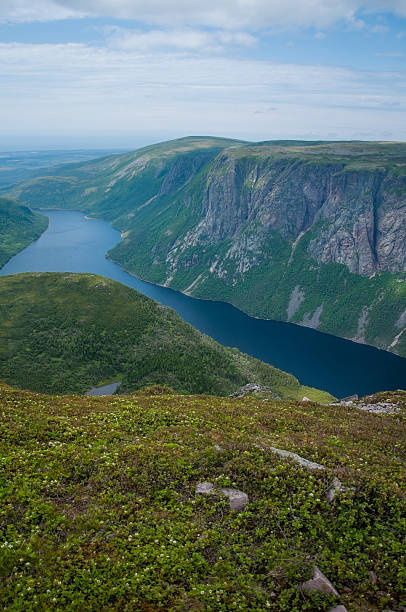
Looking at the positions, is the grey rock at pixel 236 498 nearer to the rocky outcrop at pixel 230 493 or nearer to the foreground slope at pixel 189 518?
the rocky outcrop at pixel 230 493

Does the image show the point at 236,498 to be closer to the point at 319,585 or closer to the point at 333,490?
the point at 333,490

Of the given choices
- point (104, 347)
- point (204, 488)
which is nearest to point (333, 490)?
point (204, 488)

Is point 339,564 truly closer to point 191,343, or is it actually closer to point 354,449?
point 354,449

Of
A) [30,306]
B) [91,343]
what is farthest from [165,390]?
[30,306]

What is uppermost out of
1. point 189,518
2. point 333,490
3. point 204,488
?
point 333,490

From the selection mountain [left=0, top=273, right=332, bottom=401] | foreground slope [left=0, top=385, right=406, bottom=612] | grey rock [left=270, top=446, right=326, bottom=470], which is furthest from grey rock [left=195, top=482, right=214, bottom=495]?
mountain [left=0, top=273, right=332, bottom=401]

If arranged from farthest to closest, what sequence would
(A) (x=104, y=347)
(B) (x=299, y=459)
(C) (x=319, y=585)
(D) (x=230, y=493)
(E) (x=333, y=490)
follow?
(A) (x=104, y=347)
(B) (x=299, y=459)
(D) (x=230, y=493)
(E) (x=333, y=490)
(C) (x=319, y=585)

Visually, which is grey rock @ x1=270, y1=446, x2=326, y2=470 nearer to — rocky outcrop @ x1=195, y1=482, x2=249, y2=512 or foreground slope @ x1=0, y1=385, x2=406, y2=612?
foreground slope @ x1=0, y1=385, x2=406, y2=612
